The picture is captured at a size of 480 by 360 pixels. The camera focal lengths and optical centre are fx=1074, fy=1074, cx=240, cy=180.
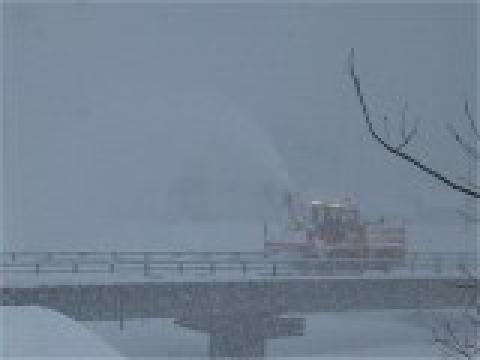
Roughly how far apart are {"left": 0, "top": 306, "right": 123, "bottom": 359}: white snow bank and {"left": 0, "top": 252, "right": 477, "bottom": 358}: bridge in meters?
5.21

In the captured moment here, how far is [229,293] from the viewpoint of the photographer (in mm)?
26188

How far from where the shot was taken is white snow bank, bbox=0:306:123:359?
50.7 feet

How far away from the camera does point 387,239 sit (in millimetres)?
31344

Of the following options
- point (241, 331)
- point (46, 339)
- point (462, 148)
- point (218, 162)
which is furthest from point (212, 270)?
point (218, 162)

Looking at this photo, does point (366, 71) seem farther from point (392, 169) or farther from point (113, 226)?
point (113, 226)

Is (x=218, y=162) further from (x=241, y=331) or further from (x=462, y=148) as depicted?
(x=462, y=148)

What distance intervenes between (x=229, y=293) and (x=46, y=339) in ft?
32.6

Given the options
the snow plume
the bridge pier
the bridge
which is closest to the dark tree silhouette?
the bridge

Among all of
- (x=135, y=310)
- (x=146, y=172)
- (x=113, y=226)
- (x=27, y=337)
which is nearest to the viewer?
(x=27, y=337)

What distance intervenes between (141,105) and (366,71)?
1708 centimetres

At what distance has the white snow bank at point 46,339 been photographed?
608 inches

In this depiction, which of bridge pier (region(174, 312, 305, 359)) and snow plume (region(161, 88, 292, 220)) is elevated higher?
snow plume (region(161, 88, 292, 220))

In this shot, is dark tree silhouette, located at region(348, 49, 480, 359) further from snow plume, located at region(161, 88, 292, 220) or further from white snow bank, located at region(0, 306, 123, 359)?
snow plume, located at region(161, 88, 292, 220)

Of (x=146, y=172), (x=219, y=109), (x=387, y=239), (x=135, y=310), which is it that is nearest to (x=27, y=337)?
(x=135, y=310)
